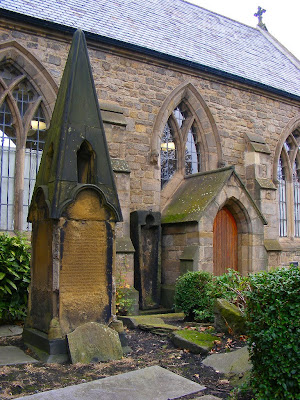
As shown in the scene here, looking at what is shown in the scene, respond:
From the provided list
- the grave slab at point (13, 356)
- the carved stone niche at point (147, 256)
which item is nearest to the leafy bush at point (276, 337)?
the grave slab at point (13, 356)

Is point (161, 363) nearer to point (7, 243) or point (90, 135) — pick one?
point (90, 135)

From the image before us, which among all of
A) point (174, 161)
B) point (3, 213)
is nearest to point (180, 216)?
point (174, 161)

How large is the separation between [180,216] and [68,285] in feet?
17.4

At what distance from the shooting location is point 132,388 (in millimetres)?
4246

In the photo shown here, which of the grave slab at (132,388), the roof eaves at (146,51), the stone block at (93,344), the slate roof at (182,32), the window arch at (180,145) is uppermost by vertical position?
the slate roof at (182,32)

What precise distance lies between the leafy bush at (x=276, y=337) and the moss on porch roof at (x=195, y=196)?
5892 mm

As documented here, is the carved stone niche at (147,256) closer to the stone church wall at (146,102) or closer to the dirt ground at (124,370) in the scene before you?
the stone church wall at (146,102)

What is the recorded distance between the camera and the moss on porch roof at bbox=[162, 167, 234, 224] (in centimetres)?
1016

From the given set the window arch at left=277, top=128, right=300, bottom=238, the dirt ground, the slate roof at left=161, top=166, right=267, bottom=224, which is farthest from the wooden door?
the dirt ground

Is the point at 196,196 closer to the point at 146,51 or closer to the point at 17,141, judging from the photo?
the point at 146,51

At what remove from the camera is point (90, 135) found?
602 cm

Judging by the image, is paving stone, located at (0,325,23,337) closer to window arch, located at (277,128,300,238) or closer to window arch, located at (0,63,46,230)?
window arch, located at (0,63,46,230)

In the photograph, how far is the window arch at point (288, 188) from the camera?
1495 centimetres

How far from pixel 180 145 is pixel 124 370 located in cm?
835
